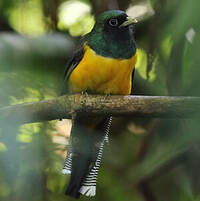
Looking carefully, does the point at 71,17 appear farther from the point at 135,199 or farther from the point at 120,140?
the point at 135,199

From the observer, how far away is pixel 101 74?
2418 millimetres

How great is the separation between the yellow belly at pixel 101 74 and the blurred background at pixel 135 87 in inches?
4.8

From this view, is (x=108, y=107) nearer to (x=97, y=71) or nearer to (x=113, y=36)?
(x=97, y=71)

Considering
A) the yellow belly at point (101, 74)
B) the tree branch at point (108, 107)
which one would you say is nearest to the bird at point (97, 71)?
the yellow belly at point (101, 74)

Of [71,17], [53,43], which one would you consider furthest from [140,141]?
[53,43]

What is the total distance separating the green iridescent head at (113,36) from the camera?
8.23 feet

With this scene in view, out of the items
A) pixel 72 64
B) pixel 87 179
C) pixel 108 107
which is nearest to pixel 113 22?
pixel 72 64

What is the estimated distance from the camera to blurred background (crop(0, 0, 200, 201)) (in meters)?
1.94

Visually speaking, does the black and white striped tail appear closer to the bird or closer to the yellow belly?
the bird

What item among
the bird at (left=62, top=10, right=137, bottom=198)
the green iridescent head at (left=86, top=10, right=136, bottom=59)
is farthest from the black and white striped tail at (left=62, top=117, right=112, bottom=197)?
the green iridescent head at (left=86, top=10, right=136, bottom=59)

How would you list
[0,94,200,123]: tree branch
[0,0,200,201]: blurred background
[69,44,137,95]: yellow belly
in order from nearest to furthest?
[0,94,200,123]: tree branch, [0,0,200,201]: blurred background, [69,44,137,95]: yellow belly

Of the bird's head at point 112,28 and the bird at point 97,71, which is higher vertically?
the bird's head at point 112,28

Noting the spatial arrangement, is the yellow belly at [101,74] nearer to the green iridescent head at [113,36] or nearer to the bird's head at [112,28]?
→ the green iridescent head at [113,36]

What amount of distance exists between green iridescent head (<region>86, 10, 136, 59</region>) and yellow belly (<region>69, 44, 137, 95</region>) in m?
0.05
